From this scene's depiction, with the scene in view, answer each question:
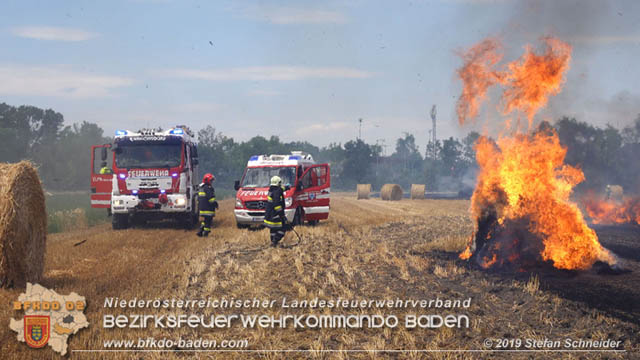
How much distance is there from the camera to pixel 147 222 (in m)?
23.8

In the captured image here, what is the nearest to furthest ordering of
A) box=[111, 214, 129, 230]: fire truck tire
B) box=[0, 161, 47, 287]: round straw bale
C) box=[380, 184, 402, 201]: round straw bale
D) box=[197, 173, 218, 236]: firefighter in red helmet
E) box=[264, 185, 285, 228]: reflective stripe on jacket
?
box=[0, 161, 47, 287]: round straw bale → box=[264, 185, 285, 228]: reflective stripe on jacket → box=[197, 173, 218, 236]: firefighter in red helmet → box=[111, 214, 129, 230]: fire truck tire → box=[380, 184, 402, 201]: round straw bale

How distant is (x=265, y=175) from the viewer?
20.6 metres

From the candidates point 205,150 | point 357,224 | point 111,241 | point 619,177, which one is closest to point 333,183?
point 205,150

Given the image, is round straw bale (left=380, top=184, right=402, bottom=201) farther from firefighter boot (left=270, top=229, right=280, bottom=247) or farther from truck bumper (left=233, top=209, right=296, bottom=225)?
firefighter boot (left=270, top=229, right=280, bottom=247)

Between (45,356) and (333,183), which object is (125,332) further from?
(333,183)

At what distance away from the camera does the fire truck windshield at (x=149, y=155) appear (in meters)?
19.4

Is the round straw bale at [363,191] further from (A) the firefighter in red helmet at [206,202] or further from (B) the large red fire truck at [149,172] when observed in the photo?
(A) the firefighter in red helmet at [206,202]

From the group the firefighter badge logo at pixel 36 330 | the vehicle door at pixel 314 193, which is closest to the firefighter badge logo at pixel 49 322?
the firefighter badge logo at pixel 36 330

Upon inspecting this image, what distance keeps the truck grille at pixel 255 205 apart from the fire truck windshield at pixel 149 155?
115 inches

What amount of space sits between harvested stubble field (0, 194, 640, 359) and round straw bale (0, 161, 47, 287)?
459 mm

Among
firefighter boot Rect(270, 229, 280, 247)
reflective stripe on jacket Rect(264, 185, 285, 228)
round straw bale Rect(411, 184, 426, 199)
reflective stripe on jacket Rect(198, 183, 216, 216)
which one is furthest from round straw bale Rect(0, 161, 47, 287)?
round straw bale Rect(411, 184, 426, 199)

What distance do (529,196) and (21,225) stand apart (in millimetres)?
10910

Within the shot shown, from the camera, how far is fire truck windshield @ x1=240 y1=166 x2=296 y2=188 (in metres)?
20.2

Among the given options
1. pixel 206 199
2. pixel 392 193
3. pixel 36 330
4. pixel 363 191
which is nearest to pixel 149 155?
pixel 206 199
